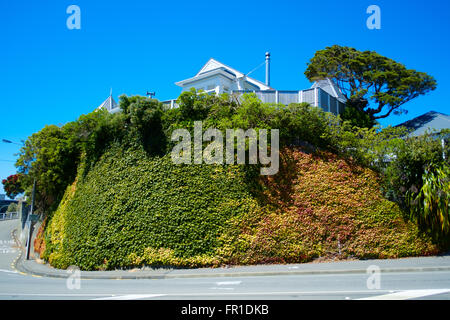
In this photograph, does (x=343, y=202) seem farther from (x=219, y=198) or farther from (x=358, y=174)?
(x=219, y=198)

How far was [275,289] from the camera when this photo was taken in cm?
781

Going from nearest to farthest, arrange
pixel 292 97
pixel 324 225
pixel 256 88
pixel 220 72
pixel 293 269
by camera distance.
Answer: pixel 293 269 < pixel 324 225 < pixel 292 97 < pixel 220 72 < pixel 256 88

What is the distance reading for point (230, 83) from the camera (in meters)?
25.9

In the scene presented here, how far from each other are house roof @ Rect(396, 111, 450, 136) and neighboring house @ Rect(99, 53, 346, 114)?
600 centimetres

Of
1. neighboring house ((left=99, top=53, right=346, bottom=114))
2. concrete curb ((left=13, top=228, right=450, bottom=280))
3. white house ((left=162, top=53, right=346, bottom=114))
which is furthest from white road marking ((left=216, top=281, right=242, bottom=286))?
white house ((left=162, top=53, right=346, bottom=114))

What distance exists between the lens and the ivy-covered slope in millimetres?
11766

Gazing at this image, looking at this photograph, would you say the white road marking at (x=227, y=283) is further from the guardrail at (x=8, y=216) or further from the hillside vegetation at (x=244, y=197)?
the guardrail at (x=8, y=216)

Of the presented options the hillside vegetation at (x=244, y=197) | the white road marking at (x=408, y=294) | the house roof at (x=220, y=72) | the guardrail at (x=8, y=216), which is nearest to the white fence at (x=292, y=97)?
the hillside vegetation at (x=244, y=197)

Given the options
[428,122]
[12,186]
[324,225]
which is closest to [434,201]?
[324,225]

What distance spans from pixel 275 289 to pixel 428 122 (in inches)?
917

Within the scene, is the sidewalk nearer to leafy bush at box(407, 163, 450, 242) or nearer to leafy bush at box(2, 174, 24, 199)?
leafy bush at box(407, 163, 450, 242)

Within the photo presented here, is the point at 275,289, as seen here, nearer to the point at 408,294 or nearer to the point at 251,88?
the point at 408,294

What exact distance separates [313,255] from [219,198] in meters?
4.47

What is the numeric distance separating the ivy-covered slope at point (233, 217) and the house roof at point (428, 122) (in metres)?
13.5
